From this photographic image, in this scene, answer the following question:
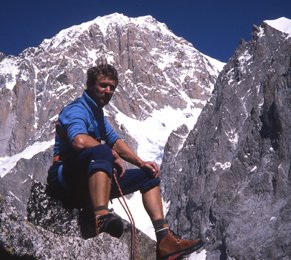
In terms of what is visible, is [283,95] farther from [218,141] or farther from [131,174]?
[131,174]

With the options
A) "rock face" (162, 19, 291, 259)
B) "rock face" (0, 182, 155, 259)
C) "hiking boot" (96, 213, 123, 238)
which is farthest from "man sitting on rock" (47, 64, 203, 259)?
"rock face" (162, 19, 291, 259)

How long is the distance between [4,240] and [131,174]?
2.49 m

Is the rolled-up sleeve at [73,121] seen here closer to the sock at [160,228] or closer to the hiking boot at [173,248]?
the sock at [160,228]

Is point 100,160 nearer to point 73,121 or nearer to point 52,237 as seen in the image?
point 73,121

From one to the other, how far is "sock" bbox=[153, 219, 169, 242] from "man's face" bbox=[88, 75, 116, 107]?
62.9 inches

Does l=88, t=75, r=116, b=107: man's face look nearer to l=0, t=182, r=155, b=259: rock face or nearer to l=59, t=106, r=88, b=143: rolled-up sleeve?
l=59, t=106, r=88, b=143: rolled-up sleeve

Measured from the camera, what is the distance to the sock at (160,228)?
624cm

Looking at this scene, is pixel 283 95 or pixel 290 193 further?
pixel 283 95

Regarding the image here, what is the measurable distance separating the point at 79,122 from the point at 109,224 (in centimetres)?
130

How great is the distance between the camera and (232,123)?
7229 inches

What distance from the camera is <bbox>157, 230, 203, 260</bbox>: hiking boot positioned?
19.9ft

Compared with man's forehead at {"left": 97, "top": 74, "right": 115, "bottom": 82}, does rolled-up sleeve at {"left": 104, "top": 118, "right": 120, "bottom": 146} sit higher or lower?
lower

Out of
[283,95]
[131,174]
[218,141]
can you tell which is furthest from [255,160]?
[131,174]

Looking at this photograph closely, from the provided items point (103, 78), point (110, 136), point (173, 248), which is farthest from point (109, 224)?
point (110, 136)
